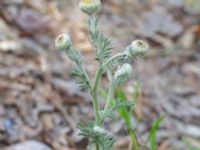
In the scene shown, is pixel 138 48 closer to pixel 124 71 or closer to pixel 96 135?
pixel 124 71

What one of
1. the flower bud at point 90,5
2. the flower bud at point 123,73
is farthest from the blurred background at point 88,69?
the flower bud at point 90,5

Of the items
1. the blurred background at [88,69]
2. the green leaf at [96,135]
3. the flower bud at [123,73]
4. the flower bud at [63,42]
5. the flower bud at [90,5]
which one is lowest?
the green leaf at [96,135]

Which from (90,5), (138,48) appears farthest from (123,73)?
(90,5)

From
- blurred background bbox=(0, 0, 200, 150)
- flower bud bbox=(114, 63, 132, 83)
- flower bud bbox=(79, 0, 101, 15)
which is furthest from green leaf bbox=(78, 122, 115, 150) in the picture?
blurred background bbox=(0, 0, 200, 150)

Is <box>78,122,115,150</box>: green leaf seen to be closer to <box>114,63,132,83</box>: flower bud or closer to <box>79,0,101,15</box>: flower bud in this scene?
<box>114,63,132,83</box>: flower bud

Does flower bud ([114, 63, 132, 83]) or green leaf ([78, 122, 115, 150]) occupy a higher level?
flower bud ([114, 63, 132, 83])

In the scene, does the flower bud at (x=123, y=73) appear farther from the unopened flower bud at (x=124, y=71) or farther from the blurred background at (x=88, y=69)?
the blurred background at (x=88, y=69)

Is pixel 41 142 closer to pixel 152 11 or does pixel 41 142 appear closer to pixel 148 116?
pixel 148 116
